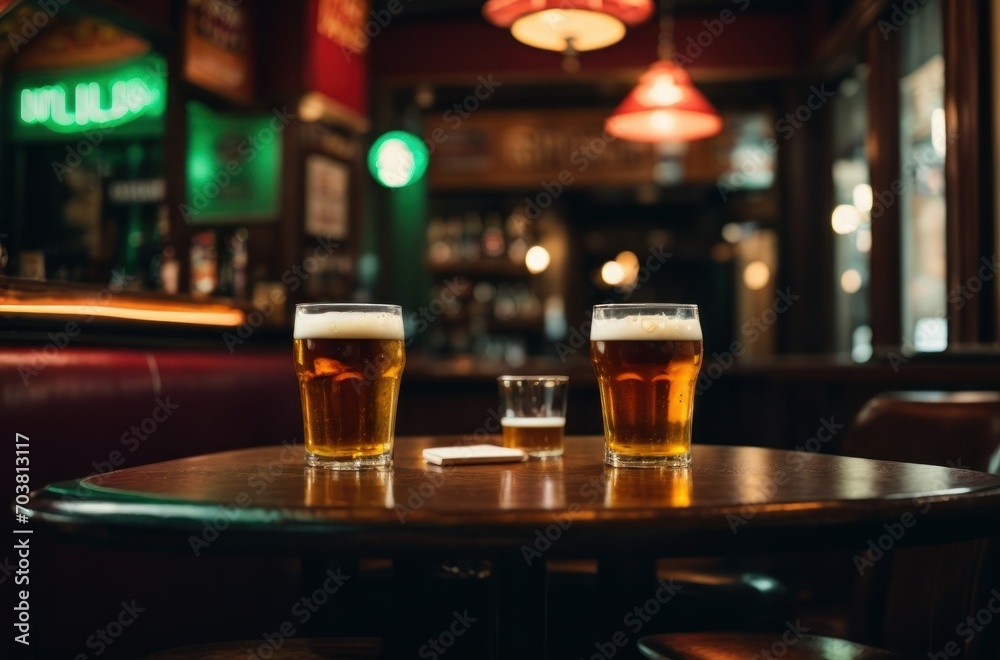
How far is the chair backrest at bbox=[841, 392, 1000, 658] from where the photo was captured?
1.38 meters

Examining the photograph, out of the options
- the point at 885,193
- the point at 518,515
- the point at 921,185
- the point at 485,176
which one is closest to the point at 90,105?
the point at 485,176

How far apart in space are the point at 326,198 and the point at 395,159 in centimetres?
125

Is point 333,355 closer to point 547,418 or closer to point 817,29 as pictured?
point 547,418

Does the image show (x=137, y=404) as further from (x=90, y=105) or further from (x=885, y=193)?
(x=885, y=193)

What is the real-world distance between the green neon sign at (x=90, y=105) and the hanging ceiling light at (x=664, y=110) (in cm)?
261

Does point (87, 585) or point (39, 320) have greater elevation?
point (39, 320)

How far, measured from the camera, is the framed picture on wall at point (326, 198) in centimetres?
580

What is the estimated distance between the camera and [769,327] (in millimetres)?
8023

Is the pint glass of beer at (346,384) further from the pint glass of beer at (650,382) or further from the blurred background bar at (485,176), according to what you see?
the blurred background bar at (485,176)

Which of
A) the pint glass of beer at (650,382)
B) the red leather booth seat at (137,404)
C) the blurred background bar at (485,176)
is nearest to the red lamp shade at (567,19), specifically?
the blurred background bar at (485,176)

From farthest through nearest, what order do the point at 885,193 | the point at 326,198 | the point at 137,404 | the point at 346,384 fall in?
the point at 326,198, the point at 885,193, the point at 137,404, the point at 346,384

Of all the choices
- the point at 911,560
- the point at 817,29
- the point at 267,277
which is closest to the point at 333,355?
the point at 911,560

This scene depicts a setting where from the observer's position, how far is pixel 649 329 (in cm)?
133

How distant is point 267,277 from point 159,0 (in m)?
1.60
